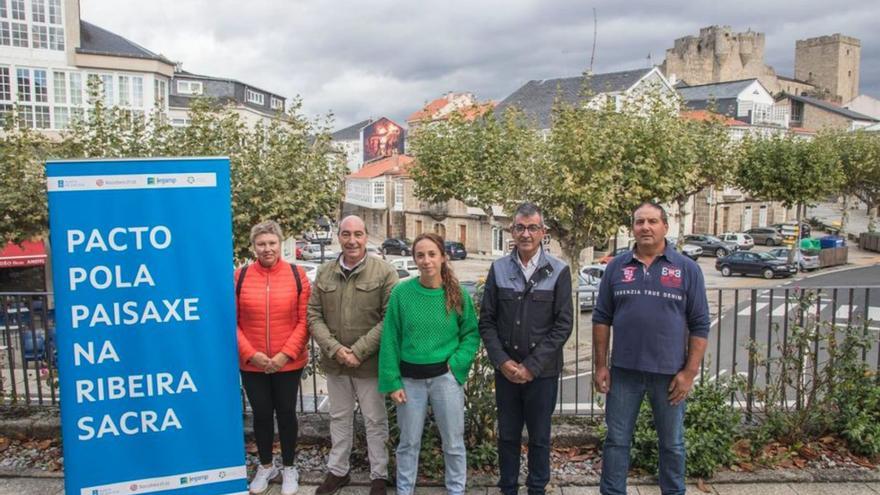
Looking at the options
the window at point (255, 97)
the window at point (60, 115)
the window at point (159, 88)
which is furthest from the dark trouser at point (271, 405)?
the window at point (255, 97)

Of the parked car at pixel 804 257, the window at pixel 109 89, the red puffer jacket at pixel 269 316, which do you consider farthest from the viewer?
the parked car at pixel 804 257

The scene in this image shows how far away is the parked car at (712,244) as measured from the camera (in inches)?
1557

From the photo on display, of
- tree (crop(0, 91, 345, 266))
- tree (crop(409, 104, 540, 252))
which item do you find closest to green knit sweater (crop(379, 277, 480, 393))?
tree (crop(0, 91, 345, 266))

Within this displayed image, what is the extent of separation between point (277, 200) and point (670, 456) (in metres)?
6.59

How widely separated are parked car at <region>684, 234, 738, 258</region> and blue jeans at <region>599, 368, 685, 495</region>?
38513 mm

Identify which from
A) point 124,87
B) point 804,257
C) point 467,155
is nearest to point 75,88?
point 124,87

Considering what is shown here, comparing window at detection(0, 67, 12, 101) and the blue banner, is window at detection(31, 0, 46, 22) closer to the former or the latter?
window at detection(0, 67, 12, 101)

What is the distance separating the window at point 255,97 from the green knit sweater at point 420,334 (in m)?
44.1

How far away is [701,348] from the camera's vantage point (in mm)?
3797

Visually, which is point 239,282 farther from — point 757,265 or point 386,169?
point 386,169

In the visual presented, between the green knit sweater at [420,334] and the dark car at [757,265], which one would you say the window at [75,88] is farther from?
the dark car at [757,265]

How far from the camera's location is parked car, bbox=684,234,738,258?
39.5 metres

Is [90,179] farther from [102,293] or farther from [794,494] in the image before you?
[794,494]

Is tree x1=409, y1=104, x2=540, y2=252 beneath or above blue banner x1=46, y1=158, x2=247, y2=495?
above
